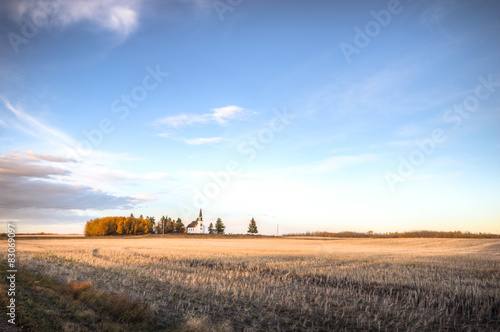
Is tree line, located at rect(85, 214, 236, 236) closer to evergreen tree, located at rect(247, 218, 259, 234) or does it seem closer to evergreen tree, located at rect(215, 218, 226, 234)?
evergreen tree, located at rect(215, 218, 226, 234)

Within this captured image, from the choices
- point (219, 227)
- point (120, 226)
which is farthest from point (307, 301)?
point (219, 227)

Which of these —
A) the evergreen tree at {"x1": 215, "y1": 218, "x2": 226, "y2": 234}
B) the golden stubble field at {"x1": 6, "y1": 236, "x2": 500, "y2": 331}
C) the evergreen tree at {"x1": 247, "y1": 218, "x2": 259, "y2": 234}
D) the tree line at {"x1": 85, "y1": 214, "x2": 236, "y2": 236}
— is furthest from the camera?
the evergreen tree at {"x1": 215, "y1": 218, "x2": 226, "y2": 234}

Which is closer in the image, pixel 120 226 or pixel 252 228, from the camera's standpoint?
pixel 120 226

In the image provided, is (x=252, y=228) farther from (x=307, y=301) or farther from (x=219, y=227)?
(x=307, y=301)

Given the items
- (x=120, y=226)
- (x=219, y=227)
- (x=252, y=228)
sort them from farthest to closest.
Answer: (x=219, y=227) < (x=252, y=228) < (x=120, y=226)

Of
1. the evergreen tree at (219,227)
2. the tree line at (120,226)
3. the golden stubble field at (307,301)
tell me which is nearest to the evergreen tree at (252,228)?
the evergreen tree at (219,227)

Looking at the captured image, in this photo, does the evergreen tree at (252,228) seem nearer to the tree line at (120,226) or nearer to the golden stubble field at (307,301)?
the tree line at (120,226)

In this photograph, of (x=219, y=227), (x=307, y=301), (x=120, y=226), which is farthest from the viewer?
(x=219, y=227)

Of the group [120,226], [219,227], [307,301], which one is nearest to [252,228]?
[219,227]

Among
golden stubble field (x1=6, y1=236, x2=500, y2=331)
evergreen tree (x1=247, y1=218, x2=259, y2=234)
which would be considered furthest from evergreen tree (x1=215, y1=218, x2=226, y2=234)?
golden stubble field (x1=6, y1=236, x2=500, y2=331)

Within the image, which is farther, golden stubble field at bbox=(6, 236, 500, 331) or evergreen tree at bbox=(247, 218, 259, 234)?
evergreen tree at bbox=(247, 218, 259, 234)

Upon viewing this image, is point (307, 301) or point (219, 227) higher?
point (307, 301)

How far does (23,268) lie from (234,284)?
39.6 ft

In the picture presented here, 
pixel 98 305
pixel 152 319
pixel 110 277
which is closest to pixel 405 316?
pixel 152 319
